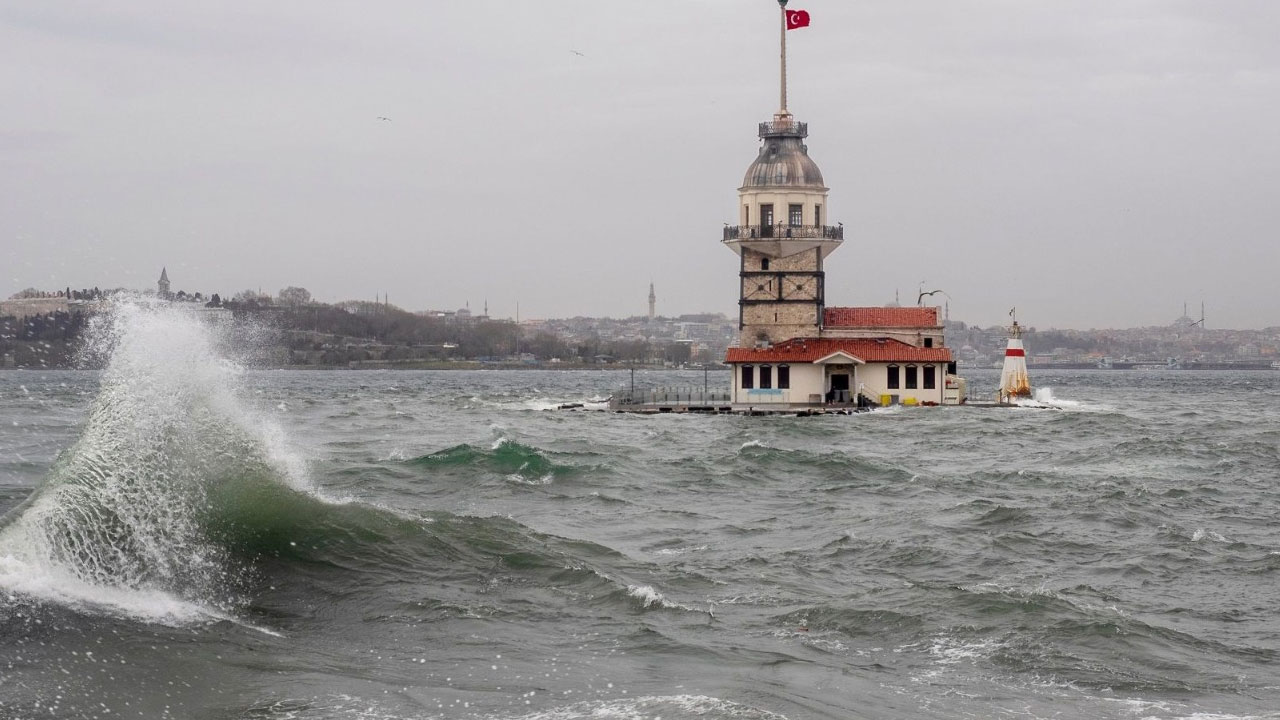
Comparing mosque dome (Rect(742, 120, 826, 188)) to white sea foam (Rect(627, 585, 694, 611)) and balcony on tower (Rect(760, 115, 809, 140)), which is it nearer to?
balcony on tower (Rect(760, 115, 809, 140))

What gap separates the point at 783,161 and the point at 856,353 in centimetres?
933

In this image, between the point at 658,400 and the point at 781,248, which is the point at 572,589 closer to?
the point at 781,248

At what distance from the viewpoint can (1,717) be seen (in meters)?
10.5

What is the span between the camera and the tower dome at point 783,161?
59.2 metres

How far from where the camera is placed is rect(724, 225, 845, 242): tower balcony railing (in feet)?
192

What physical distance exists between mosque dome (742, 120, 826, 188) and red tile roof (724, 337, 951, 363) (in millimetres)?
7418

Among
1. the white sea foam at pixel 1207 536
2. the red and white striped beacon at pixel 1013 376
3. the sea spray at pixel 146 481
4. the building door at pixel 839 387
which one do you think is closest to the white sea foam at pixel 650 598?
the sea spray at pixel 146 481

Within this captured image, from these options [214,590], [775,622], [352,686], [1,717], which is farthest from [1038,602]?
[1,717]

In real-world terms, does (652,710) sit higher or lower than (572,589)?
lower

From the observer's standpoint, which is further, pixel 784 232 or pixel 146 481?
pixel 784 232

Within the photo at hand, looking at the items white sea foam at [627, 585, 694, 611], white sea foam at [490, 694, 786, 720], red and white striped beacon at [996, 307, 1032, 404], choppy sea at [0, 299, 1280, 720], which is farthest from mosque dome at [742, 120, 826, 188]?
white sea foam at [490, 694, 786, 720]

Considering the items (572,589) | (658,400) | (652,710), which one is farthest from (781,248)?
(652,710)

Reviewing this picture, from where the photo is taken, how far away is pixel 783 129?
200 ft

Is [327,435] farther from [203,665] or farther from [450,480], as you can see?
[203,665]
